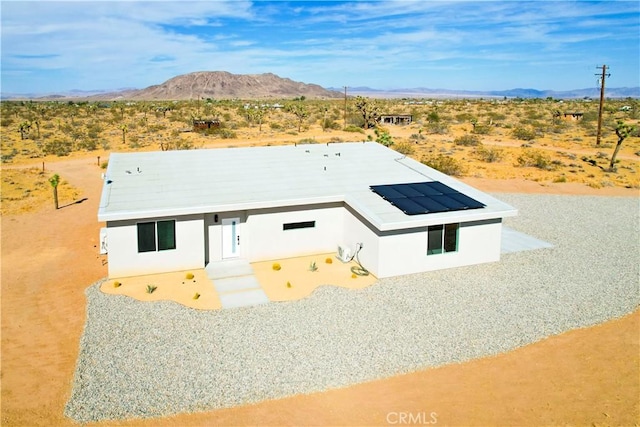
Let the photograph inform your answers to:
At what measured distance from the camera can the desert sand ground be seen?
9.48 m

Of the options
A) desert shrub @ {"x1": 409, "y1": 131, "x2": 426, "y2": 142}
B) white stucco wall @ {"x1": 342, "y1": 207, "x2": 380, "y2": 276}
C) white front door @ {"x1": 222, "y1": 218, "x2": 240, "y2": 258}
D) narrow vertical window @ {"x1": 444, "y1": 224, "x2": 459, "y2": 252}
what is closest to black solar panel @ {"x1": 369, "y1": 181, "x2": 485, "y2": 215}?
narrow vertical window @ {"x1": 444, "y1": 224, "x2": 459, "y2": 252}

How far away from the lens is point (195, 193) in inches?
669

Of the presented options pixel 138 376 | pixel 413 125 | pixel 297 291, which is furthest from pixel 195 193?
pixel 413 125

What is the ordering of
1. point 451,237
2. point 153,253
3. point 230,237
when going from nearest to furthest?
point 153,253
point 451,237
point 230,237

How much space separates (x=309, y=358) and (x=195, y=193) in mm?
7932

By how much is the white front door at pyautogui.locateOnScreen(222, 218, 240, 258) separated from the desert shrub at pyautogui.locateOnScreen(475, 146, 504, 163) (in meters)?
26.1

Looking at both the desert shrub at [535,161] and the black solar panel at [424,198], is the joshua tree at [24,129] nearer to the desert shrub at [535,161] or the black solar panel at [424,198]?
the black solar panel at [424,198]

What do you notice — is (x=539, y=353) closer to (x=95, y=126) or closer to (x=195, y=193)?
(x=195, y=193)

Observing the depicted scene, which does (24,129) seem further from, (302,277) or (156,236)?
(302,277)

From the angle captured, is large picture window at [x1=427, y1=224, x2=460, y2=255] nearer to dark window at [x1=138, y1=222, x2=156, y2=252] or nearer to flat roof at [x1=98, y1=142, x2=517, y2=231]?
flat roof at [x1=98, y1=142, x2=517, y2=231]

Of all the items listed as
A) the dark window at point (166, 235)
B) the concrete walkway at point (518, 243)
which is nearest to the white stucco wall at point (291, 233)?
the dark window at point (166, 235)

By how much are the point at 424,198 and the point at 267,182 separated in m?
5.66

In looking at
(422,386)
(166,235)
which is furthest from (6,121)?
(422,386)

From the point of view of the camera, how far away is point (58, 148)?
1612 inches
